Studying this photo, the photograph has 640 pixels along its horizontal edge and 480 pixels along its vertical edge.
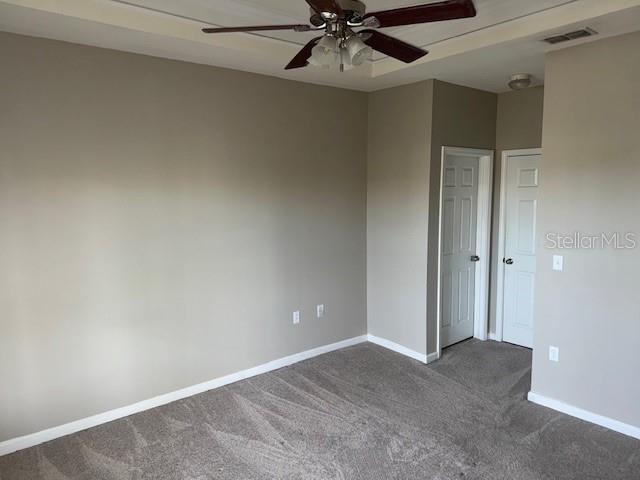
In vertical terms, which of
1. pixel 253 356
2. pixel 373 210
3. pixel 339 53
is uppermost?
pixel 339 53

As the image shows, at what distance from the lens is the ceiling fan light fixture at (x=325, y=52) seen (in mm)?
1995

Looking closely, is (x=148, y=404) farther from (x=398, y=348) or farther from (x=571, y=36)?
(x=571, y=36)

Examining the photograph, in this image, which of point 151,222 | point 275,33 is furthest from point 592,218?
point 151,222

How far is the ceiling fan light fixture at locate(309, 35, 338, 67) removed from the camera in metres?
2.00

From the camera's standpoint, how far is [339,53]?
2055mm

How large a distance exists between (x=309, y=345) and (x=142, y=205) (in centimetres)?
203

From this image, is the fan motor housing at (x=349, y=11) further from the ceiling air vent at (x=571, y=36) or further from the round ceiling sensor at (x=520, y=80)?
the round ceiling sensor at (x=520, y=80)

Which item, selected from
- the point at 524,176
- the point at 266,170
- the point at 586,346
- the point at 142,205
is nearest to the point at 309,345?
the point at 266,170

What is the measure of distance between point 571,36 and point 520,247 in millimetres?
2216

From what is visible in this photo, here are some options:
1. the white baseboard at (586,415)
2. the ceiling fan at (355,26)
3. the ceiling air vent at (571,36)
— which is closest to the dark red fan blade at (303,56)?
the ceiling fan at (355,26)

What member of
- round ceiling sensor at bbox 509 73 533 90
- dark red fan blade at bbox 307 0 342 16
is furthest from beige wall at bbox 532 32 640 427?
dark red fan blade at bbox 307 0 342 16

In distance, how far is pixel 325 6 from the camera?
1.75 metres

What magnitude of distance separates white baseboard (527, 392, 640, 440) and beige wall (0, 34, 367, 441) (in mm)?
1925

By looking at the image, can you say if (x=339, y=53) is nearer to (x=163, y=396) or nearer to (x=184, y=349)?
(x=184, y=349)
